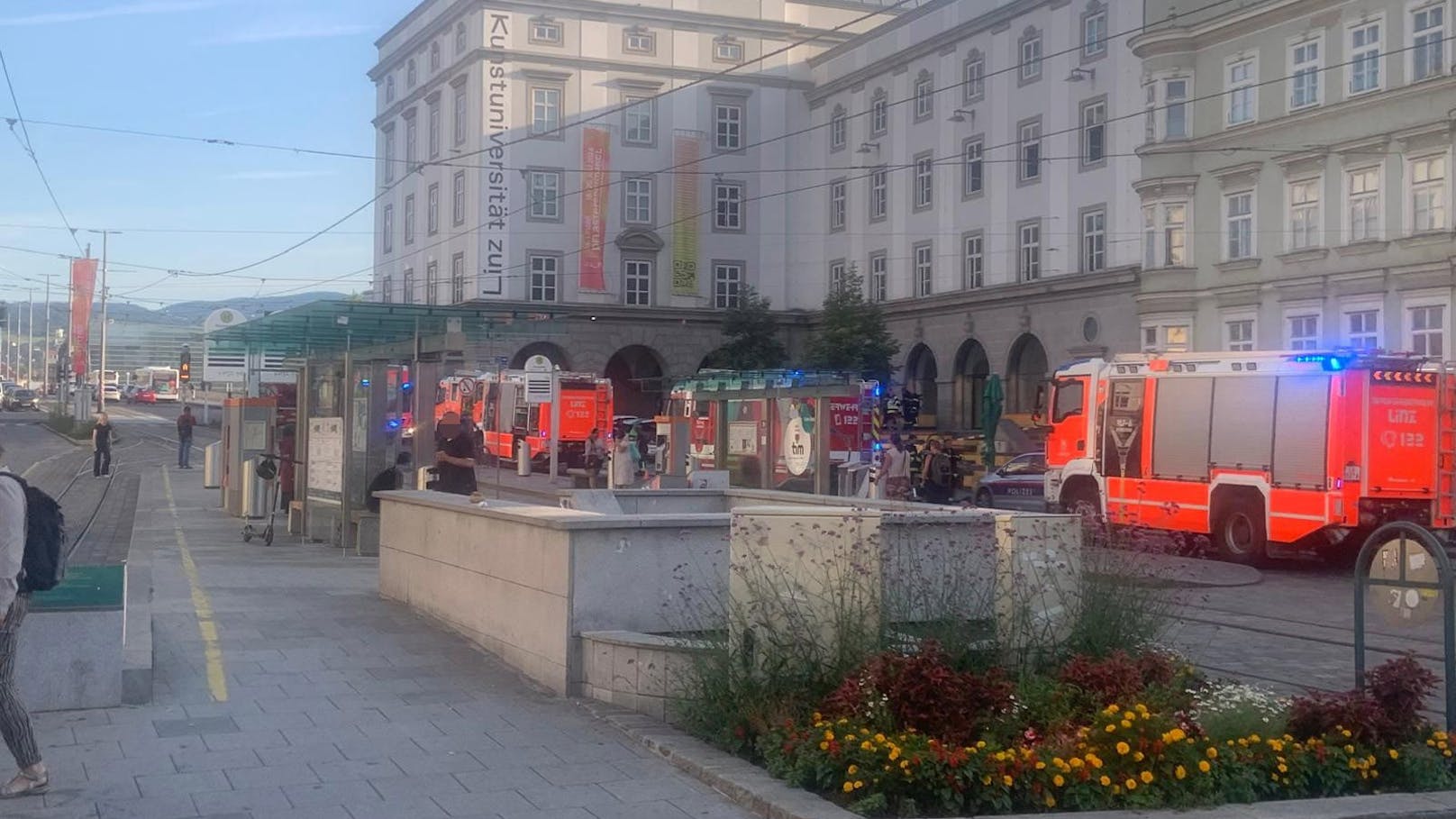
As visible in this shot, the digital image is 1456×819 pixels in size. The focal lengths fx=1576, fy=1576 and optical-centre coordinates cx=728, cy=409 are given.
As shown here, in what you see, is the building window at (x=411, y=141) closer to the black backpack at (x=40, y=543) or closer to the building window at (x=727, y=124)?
the building window at (x=727, y=124)

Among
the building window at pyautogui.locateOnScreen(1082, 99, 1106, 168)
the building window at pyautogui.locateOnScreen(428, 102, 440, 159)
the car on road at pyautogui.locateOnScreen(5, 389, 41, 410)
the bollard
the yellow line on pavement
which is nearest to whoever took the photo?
the yellow line on pavement

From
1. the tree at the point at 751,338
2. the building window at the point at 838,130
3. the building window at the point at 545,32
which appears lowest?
the tree at the point at 751,338

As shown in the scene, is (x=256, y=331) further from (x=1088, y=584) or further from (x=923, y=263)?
(x=923, y=263)

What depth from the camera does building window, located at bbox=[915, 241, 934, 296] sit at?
54.1 m

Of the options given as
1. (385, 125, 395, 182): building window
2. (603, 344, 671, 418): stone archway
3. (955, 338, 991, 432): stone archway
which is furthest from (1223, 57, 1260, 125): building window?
(385, 125, 395, 182): building window

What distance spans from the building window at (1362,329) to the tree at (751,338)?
25334mm

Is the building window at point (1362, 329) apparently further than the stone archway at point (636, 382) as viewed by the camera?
No

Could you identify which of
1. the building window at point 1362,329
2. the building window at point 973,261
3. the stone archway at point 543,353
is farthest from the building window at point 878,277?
the building window at point 1362,329

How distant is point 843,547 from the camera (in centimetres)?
851

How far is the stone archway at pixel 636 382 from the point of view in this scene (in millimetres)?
62000

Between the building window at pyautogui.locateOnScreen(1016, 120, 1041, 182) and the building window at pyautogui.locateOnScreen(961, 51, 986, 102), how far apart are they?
7.52ft

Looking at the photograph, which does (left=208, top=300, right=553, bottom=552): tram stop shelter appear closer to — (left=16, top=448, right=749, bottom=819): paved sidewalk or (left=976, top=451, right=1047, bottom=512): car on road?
(left=16, top=448, right=749, bottom=819): paved sidewalk

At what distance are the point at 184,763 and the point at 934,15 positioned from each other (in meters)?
47.6

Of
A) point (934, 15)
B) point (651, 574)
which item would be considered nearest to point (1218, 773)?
point (651, 574)
